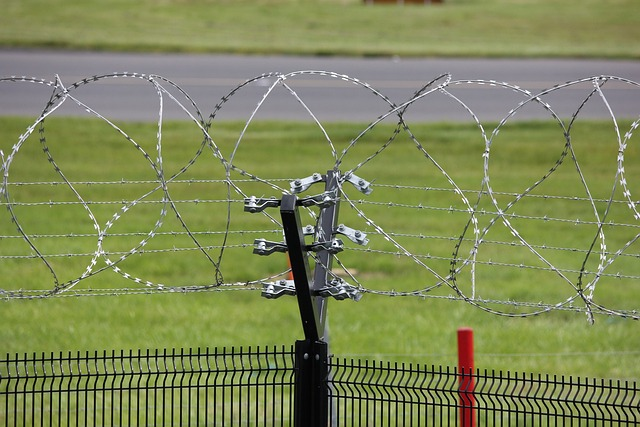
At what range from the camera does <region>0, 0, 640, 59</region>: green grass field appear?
26828 millimetres

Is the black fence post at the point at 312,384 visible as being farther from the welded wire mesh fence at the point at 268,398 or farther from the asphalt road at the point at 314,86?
the asphalt road at the point at 314,86

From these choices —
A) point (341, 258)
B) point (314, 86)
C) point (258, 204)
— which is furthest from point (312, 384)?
point (314, 86)

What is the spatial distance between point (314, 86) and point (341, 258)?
11.0 meters

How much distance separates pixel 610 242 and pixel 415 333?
3.87m

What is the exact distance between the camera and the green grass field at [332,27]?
26828 millimetres

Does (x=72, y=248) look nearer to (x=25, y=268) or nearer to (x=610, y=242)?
(x=25, y=268)

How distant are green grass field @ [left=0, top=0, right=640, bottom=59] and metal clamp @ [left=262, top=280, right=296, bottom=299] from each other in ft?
66.9

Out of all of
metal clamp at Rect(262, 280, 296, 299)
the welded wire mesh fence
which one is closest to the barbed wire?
the welded wire mesh fence

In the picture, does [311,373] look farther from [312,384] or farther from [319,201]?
[319,201]

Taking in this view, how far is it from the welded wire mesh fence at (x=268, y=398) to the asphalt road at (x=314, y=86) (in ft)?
36.8

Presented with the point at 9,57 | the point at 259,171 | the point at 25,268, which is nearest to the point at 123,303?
the point at 25,268

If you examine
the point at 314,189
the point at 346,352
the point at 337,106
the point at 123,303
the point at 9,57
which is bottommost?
the point at 346,352

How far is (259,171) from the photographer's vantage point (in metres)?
16.5

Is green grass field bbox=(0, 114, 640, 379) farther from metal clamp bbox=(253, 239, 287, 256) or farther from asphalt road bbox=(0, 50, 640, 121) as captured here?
asphalt road bbox=(0, 50, 640, 121)
